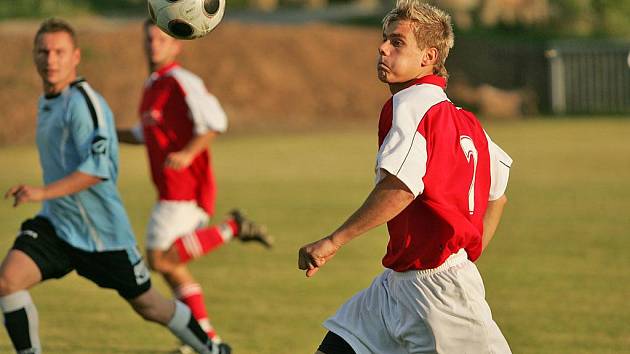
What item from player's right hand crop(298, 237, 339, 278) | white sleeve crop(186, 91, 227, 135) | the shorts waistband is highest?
player's right hand crop(298, 237, 339, 278)

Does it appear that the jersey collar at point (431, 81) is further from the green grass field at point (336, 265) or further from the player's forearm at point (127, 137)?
the player's forearm at point (127, 137)

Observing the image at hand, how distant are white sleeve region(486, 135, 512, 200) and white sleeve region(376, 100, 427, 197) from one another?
61 centimetres

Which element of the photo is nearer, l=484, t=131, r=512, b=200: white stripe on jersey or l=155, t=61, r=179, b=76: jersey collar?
l=484, t=131, r=512, b=200: white stripe on jersey

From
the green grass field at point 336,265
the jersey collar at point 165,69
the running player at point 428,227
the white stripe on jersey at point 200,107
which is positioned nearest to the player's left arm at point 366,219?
the running player at point 428,227

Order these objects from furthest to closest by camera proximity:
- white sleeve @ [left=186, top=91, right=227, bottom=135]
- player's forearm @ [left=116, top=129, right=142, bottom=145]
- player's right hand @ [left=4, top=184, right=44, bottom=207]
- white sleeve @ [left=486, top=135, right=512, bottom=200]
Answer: white sleeve @ [left=186, top=91, right=227, bottom=135]
player's forearm @ [left=116, top=129, right=142, bottom=145]
player's right hand @ [left=4, top=184, right=44, bottom=207]
white sleeve @ [left=486, top=135, right=512, bottom=200]

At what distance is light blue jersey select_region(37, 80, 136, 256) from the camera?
6855mm

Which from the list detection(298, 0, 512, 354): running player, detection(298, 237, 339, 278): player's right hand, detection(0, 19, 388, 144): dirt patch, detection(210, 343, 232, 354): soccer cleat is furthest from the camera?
detection(0, 19, 388, 144): dirt patch

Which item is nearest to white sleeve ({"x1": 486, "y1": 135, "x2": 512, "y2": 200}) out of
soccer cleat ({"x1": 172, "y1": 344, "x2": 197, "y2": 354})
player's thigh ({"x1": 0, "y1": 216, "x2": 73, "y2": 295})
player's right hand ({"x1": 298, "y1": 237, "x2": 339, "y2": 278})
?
player's right hand ({"x1": 298, "y1": 237, "x2": 339, "y2": 278})

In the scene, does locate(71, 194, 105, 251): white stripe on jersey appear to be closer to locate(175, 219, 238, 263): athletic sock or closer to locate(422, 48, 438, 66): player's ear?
locate(175, 219, 238, 263): athletic sock

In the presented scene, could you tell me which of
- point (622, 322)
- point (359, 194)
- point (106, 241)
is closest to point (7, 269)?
point (106, 241)

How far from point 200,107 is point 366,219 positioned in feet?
13.7

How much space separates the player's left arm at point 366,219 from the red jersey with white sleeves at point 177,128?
4078 mm

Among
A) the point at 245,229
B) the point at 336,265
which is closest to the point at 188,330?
the point at 245,229

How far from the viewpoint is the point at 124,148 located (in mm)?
25672
